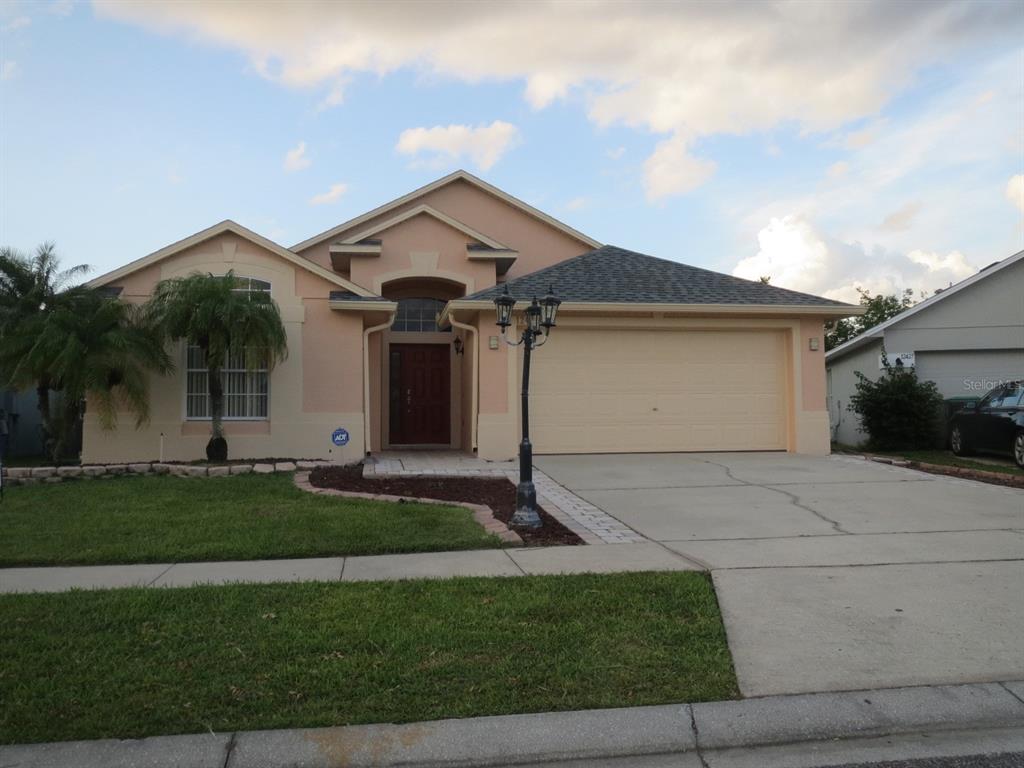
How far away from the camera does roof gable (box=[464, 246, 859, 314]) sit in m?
14.4

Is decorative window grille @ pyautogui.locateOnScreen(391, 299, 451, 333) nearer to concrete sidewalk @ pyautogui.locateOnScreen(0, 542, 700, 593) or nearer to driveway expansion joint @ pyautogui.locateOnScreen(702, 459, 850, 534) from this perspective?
driveway expansion joint @ pyautogui.locateOnScreen(702, 459, 850, 534)

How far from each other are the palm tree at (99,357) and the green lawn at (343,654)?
727 centimetres

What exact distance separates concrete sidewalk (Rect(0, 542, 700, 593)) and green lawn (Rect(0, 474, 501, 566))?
0.23m

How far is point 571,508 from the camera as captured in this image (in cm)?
930

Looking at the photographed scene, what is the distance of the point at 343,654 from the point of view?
4480mm

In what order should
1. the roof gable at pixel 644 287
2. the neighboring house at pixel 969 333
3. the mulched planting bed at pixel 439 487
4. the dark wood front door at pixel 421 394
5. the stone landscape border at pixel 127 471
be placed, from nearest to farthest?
the mulched planting bed at pixel 439 487 → the stone landscape border at pixel 127 471 → the roof gable at pixel 644 287 → the dark wood front door at pixel 421 394 → the neighboring house at pixel 969 333

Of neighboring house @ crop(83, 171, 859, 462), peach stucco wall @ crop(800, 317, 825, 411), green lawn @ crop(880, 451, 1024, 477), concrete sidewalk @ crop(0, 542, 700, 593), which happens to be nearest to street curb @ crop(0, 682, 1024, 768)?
concrete sidewalk @ crop(0, 542, 700, 593)

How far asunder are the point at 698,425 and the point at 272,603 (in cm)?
1085

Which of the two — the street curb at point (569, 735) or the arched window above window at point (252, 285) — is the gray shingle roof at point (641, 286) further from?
the street curb at point (569, 735)

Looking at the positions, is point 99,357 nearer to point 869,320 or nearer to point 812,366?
point 812,366

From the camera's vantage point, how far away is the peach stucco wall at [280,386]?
44.1 ft

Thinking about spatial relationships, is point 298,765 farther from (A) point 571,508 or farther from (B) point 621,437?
(B) point 621,437

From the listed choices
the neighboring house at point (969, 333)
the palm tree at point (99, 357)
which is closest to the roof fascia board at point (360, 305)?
the palm tree at point (99, 357)

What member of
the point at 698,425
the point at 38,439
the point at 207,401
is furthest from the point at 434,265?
the point at 38,439
